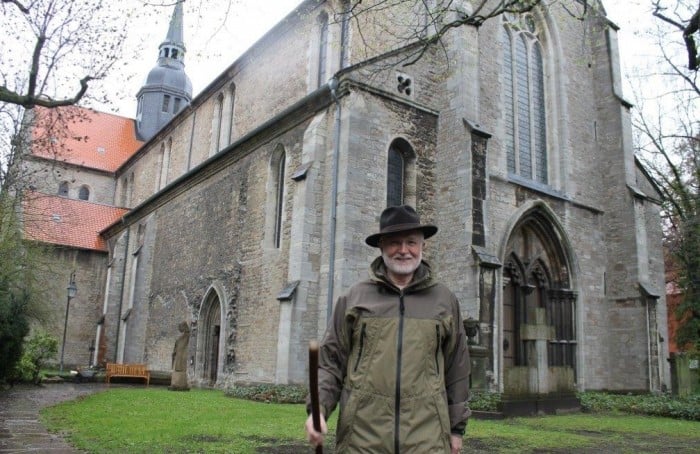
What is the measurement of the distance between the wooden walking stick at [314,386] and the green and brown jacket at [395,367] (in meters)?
0.22

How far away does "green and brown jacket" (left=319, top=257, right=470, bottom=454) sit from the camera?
2859mm

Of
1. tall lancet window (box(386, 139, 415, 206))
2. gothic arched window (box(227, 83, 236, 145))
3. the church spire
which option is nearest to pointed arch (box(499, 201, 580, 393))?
tall lancet window (box(386, 139, 415, 206))

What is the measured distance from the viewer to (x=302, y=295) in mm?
13859

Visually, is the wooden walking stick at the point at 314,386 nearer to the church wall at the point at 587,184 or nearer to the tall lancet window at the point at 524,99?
the church wall at the point at 587,184

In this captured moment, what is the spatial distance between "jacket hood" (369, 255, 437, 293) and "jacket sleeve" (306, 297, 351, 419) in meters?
0.23

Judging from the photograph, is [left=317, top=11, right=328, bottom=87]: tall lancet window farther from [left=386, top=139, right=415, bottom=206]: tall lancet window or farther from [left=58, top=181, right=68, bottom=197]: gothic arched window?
[left=58, top=181, right=68, bottom=197]: gothic arched window

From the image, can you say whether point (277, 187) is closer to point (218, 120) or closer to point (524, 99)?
point (524, 99)

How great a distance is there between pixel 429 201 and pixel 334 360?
12498 mm

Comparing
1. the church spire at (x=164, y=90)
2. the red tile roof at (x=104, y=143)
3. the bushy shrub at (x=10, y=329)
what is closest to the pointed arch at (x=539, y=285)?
the bushy shrub at (x=10, y=329)

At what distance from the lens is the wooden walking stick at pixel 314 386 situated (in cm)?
254

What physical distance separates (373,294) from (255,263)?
1389cm

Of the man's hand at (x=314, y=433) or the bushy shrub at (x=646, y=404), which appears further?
the bushy shrub at (x=646, y=404)


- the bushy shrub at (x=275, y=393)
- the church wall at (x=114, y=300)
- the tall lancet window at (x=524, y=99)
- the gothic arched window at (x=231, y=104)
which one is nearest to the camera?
the bushy shrub at (x=275, y=393)

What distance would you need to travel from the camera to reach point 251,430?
8.47 metres
